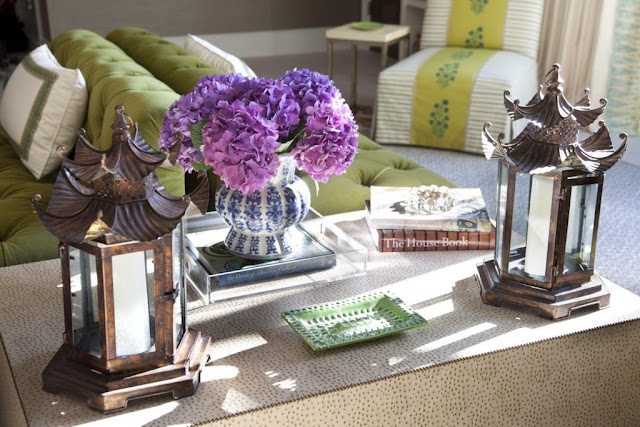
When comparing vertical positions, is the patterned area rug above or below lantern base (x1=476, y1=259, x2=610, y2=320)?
below

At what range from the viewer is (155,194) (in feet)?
3.67

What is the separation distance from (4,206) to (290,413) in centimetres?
134

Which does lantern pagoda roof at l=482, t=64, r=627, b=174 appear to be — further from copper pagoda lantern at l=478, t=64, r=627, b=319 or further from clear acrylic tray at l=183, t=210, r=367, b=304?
clear acrylic tray at l=183, t=210, r=367, b=304

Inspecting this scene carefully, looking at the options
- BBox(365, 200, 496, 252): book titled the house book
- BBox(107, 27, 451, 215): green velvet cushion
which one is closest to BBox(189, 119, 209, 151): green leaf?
BBox(365, 200, 496, 252): book titled the house book

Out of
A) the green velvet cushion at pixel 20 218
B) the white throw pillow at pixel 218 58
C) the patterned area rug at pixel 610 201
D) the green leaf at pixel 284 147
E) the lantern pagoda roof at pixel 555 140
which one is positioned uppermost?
the lantern pagoda roof at pixel 555 140

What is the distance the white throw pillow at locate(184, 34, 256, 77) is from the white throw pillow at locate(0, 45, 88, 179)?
0.42 metres

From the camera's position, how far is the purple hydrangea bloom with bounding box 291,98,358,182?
1393mm

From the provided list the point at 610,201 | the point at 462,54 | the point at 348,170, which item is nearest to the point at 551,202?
the point at 348,170

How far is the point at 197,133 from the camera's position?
4.63 feet

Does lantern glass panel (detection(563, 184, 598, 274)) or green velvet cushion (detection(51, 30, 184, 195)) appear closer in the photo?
lantern glass panel (detection(563, 184, 598, 274))

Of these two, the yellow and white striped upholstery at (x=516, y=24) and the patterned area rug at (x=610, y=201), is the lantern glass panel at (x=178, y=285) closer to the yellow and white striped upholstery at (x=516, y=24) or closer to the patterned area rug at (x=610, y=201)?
the patterned area rug at (x=610, y=201)

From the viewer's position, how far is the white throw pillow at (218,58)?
2441mm

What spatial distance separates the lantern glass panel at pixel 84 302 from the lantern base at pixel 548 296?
674 mm

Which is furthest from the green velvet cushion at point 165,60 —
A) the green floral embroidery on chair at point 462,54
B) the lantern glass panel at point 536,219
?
the green floral embroidery on chair at point 462,54
